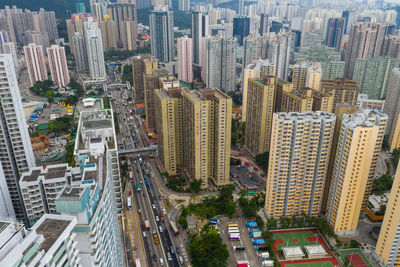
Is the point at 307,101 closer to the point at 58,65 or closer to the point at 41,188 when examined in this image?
the point at 41,188

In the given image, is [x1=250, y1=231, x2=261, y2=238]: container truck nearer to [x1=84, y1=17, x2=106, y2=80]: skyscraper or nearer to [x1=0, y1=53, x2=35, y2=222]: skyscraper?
[x1=0, y1=53, x2=35, y2=222]: skyscraper

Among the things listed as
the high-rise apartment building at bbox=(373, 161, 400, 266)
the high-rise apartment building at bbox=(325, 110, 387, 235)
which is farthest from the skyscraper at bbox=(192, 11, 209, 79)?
the high-rise apartment building at bbox=(373, 161, 400, 266)

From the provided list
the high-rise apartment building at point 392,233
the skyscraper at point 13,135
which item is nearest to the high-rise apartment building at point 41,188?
the skyscraper at point 13,135

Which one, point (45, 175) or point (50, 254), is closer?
point (50, 254)

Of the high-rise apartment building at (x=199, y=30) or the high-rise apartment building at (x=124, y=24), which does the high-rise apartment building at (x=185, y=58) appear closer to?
the high-rise apartment building at (x=199, y=30)

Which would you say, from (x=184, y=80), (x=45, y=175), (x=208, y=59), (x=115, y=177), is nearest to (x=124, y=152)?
(x=115, y=177)

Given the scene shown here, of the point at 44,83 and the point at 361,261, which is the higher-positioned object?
the point at 44,83

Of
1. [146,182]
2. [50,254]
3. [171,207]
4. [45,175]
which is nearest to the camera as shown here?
[50,254]

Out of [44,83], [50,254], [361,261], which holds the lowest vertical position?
[361,261]

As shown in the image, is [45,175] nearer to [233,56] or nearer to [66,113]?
[66,113]
